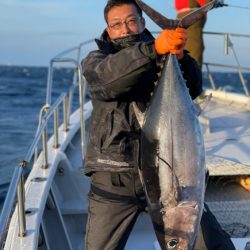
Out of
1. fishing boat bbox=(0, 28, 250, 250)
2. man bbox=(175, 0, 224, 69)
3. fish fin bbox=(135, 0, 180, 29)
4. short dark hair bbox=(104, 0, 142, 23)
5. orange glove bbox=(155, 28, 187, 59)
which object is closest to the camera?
orange glove bbox=(155, 28, 187, 59)

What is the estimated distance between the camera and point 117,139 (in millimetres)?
2562

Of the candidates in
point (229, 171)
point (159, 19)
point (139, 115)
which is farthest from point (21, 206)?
point (229, 171)

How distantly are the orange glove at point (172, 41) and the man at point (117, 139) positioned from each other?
12.4 inches

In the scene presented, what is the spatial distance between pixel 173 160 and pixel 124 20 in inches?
30.8

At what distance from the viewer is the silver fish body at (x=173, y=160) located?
2.28 m

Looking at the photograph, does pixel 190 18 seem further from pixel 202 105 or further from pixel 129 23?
pixel 202 105

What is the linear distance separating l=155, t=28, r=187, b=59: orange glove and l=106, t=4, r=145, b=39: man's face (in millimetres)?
399

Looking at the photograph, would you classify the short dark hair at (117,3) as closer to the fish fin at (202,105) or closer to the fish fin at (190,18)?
the fish fin at (190,18)

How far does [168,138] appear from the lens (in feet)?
7.64

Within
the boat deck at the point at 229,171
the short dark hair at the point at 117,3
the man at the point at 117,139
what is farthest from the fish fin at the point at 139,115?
the boat deck at the point at 229,171

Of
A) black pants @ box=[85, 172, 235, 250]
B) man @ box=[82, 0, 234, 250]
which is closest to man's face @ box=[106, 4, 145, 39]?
man @ box=[82, 0, 234, 250]

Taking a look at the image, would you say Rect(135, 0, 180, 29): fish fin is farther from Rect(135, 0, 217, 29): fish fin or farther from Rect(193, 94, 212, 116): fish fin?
Rect(193, 94, 212, 116): fish fin

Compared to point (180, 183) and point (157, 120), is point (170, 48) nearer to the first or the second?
point (157, 120)

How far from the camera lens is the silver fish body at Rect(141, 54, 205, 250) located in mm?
2277
